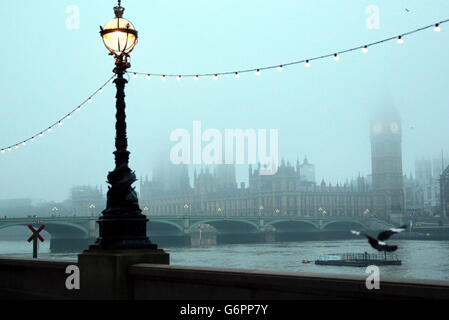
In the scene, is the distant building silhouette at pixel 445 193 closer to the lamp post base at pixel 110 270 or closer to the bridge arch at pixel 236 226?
the bridge arch at pixel 236 226

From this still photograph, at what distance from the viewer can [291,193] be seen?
139 meters

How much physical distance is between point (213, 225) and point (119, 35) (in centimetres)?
9657

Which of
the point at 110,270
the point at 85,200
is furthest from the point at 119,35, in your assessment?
the point at 85,200

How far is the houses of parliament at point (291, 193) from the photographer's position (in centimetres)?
14025

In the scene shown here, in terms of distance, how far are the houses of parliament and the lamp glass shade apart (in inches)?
4861

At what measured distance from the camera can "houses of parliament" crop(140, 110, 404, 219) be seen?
140 m

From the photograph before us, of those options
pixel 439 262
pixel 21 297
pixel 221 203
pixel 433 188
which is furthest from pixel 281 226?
pixel 21 297

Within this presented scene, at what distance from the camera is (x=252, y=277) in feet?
18.5

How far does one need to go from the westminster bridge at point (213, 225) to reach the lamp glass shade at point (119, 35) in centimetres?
6195

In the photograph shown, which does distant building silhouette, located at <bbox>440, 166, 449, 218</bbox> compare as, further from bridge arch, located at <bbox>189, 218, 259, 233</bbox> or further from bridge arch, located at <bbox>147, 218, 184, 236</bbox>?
bridge arch, located at <bbox>147, 218, 184, 236</bbox>

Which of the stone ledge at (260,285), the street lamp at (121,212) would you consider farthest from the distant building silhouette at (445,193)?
the stone ledge at (260,285)

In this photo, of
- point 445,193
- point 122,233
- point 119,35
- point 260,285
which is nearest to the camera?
point 260,285

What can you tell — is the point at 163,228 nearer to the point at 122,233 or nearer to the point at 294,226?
the point at 294,226
